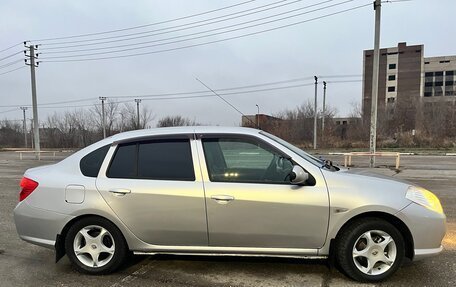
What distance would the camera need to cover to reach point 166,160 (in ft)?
13.5

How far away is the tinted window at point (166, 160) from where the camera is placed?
4.03 meters

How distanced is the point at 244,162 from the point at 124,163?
139 centimetres

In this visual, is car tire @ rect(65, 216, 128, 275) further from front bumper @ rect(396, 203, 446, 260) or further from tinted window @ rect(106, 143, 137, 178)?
front bumper @ rect(396, 203, 446, 260)

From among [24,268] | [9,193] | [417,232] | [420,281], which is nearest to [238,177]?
[417,232]

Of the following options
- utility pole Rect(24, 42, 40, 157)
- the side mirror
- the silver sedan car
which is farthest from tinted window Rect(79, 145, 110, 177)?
utility pole Rect(24, 42, 40, 157)

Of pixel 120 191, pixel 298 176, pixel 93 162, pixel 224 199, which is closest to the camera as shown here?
pixel 298 176

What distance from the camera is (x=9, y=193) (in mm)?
10086

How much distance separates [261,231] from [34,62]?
111ft

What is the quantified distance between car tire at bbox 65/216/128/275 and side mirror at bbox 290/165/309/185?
2038 millimetres

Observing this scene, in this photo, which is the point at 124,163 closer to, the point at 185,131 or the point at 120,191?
the point at 120,191

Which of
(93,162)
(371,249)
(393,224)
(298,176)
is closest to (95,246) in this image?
(93,162)

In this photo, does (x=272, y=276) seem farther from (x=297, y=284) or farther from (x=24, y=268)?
(x=24, y=268)

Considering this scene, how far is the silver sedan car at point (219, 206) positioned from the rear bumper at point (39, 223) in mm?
13

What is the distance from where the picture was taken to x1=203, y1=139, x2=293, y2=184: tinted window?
12.9 ft
